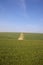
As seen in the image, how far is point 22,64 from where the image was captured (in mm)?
15703

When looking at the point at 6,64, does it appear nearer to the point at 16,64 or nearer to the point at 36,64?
the point at 16,64

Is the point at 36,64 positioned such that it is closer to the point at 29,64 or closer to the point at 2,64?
the point at 29,64

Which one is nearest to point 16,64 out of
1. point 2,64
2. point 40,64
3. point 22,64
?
point 22,64

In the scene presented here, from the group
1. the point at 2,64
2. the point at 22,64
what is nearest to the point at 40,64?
the point at 22,64

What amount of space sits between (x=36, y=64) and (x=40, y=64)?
556 mm

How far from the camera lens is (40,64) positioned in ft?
53.3

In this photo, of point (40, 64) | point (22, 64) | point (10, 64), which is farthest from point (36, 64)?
point (10, 64)

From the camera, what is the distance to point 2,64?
15469mm

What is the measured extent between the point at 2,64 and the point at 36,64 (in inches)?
173

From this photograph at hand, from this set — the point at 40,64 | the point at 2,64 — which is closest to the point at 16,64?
the point at 2,64

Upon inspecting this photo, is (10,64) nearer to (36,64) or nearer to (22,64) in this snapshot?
(22,64)

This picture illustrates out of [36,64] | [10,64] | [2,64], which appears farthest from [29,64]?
[2,64]

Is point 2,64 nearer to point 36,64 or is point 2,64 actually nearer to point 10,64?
point 10,64

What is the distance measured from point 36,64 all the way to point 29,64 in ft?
3.05
